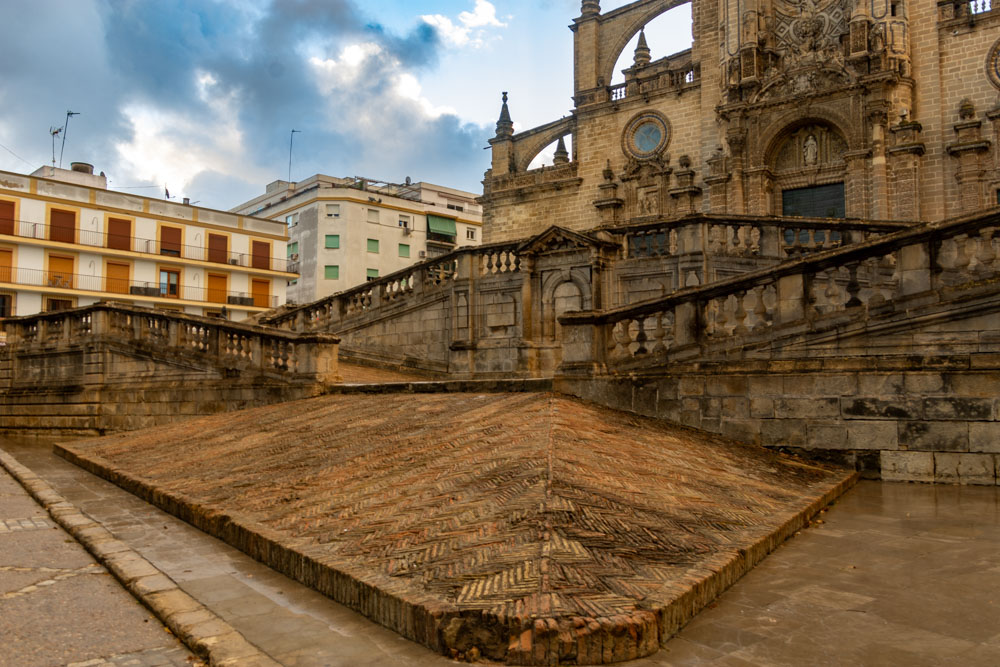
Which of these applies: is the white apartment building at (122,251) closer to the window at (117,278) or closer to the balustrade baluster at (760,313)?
the window at (117,278)

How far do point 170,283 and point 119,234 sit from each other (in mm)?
4038

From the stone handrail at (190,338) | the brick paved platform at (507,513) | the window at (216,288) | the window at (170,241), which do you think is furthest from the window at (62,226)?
the brick paved platform at (507,513)

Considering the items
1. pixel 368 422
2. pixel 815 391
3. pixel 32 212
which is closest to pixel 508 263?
pixel 368 422

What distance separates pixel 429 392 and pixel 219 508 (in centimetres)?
481

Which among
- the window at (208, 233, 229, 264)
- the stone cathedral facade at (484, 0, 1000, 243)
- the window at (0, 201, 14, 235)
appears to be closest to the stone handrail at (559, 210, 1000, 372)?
the stone cathedral facade at (484, 0, 1000, 243)

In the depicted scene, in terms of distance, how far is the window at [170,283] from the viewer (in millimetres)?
44969

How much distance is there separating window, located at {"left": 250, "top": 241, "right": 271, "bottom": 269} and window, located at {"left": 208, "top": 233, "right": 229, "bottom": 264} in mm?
1778

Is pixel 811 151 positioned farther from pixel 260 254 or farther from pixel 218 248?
pixel 218 248

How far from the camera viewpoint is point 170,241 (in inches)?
1773

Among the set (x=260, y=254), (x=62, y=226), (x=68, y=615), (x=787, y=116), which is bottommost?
(x=68, y=615)

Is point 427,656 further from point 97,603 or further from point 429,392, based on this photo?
point 429,392

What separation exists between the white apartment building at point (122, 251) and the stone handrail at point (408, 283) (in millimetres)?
17899

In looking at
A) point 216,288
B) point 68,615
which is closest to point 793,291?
point 68,615

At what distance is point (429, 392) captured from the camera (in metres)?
11.0
